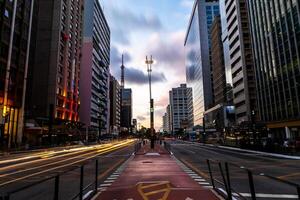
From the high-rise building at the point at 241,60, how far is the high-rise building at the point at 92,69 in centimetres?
6126

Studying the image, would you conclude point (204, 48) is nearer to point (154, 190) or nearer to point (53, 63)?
point (53, 63)

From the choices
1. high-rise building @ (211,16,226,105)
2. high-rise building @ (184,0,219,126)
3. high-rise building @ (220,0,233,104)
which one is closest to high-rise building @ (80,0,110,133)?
high-rise building @ (184,0,219,126)

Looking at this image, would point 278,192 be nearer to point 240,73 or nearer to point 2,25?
point 2,25

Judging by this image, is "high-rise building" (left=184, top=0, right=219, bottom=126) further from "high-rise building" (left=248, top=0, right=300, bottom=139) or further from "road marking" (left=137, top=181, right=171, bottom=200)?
"road marking" (left=137, top=181, right=171, bottom=200)

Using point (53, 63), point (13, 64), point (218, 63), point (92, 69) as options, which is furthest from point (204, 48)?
point (13, 64)

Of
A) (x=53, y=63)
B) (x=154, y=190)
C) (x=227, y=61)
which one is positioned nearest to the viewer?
(x=154, y=190)

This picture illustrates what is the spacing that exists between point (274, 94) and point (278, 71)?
5.13 metres

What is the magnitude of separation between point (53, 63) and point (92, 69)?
156ft

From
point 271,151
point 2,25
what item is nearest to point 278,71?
point 271,151

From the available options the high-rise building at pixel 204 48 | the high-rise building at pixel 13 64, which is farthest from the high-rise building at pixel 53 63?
the high-rise building at pixel 204 48

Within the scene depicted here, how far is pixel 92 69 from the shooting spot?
141250mm

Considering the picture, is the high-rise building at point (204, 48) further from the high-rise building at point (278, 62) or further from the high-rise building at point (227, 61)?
the high-rise building at point (278, 62)

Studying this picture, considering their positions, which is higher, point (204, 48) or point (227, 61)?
point (204, 48)

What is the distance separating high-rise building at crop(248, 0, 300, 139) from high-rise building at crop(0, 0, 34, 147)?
5022 cm
